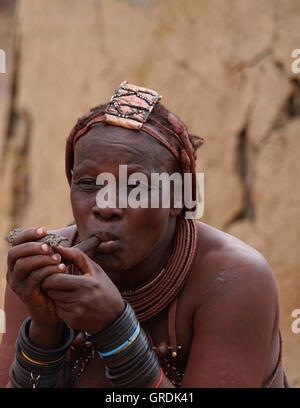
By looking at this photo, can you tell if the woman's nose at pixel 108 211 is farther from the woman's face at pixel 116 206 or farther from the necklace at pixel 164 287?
the necklace at pixel 164 287

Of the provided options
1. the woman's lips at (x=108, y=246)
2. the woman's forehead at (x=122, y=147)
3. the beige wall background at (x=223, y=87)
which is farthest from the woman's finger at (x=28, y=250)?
the beige wall background at (x=223, y=87)

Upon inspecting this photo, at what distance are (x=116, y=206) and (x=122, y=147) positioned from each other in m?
0.21

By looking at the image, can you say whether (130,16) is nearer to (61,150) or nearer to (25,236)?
(61,150)

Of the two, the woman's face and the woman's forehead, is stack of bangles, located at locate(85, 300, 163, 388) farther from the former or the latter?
the woman's forehead

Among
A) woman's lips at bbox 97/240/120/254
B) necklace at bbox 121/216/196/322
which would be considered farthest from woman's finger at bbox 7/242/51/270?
necklace at bbox 121/216/196/322

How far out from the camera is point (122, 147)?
2.54m

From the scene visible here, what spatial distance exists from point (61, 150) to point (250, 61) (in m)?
1.76

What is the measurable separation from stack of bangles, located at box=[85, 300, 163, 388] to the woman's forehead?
1.72 ft

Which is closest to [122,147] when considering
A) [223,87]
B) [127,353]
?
[127,353]

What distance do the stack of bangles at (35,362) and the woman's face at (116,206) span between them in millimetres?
319

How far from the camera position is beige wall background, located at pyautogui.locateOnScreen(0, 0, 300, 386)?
497cm

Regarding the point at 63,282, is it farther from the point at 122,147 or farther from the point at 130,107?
the point at 130,107

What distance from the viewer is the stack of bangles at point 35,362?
2.46 m
